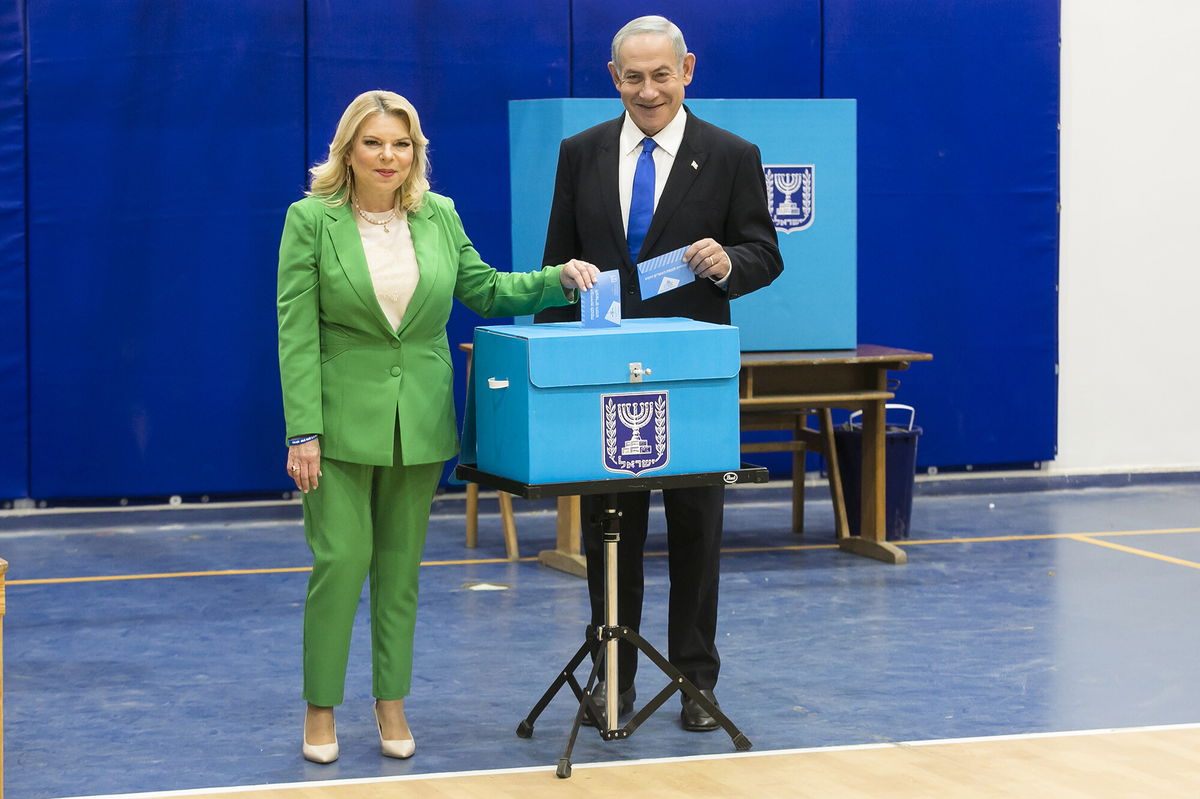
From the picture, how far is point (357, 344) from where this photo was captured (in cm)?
395

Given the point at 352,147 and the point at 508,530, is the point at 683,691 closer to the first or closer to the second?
the point at 352,147

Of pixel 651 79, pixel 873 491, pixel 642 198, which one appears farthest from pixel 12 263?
pixel 651 79

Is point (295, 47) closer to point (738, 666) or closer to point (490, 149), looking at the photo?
point (490, 149)

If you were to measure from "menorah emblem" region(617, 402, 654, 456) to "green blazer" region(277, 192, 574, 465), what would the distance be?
438mm

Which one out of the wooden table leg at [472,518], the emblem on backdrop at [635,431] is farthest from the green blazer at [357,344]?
the wooden table leg at [472,518]

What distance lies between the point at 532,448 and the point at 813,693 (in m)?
→ 1.52

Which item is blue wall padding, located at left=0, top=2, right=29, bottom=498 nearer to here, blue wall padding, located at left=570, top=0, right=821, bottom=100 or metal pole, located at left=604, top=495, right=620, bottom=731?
blue wall padding, located at left=570, top=0, right=821, bottom=100

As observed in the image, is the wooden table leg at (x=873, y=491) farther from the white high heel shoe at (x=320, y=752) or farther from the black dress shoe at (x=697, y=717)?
the white high heel shoe at (x=320, y=752)

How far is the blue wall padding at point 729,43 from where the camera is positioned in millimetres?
8289

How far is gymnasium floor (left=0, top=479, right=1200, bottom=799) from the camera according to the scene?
4266 mm

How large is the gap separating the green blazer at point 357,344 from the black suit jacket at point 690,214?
291mm

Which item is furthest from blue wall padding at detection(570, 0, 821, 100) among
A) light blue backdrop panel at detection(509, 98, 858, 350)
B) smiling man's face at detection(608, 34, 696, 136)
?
smiling man's face at detection(608, 34, 696, 136)

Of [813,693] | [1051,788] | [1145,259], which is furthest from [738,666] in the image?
[1145,259]

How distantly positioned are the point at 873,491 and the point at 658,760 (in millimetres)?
3270
